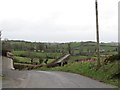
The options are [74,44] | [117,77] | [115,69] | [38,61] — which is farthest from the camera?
[74,44]

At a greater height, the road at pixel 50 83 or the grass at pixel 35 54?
the road at pixel 50 83

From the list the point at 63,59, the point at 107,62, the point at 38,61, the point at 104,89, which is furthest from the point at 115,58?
the point at 38,61

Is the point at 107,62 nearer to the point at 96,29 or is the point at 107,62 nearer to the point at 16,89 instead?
the point at 96,29

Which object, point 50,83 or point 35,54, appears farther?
point 35,54

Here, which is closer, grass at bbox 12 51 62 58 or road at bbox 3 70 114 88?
road at bbox 3 70 114 88

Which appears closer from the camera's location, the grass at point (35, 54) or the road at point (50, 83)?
the road at point (50, 83)

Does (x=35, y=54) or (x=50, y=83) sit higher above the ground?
(x=50, y=83)

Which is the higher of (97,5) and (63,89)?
(97,5)

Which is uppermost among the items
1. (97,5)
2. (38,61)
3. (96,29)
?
(97,5)

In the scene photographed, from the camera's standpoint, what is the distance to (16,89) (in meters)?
19.3

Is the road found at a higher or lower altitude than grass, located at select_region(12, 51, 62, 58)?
higher

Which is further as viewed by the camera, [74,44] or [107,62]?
[74,44]

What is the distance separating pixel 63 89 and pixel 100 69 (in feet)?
50.6

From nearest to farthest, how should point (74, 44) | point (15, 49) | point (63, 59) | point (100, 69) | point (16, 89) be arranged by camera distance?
point (16, 89) → point (100, 69) → point (63, 59) → point (15, 49) → point (74, 44)
